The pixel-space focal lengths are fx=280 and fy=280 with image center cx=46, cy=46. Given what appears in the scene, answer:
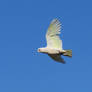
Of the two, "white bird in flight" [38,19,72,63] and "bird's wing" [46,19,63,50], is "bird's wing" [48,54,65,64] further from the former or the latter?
"bird's wing" [46,19,63,50]

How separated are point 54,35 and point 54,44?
89cm

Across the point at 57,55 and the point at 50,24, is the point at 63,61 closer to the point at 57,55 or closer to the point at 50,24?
the point at 57,55

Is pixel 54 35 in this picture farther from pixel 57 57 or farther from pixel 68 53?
pixel 68 53

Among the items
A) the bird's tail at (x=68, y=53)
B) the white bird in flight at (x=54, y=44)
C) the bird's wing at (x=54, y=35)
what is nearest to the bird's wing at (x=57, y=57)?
the white bird in flight at (x=54, y=44)

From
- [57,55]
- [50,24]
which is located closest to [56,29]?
[50,24]

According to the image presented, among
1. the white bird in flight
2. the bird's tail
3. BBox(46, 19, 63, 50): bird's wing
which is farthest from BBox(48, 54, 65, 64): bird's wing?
the bird's tail

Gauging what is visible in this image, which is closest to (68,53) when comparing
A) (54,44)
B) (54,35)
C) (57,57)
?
(54,44)

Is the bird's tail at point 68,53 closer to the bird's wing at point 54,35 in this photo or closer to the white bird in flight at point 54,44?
the white bird in flight at point 54,44

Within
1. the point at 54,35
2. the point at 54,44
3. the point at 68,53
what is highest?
the point at 54,35

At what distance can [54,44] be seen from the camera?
25750 mm

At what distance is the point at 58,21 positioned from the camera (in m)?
25.5

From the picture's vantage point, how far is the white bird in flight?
2459cm

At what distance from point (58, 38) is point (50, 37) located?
36.8 inches

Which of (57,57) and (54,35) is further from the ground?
(54,35)
